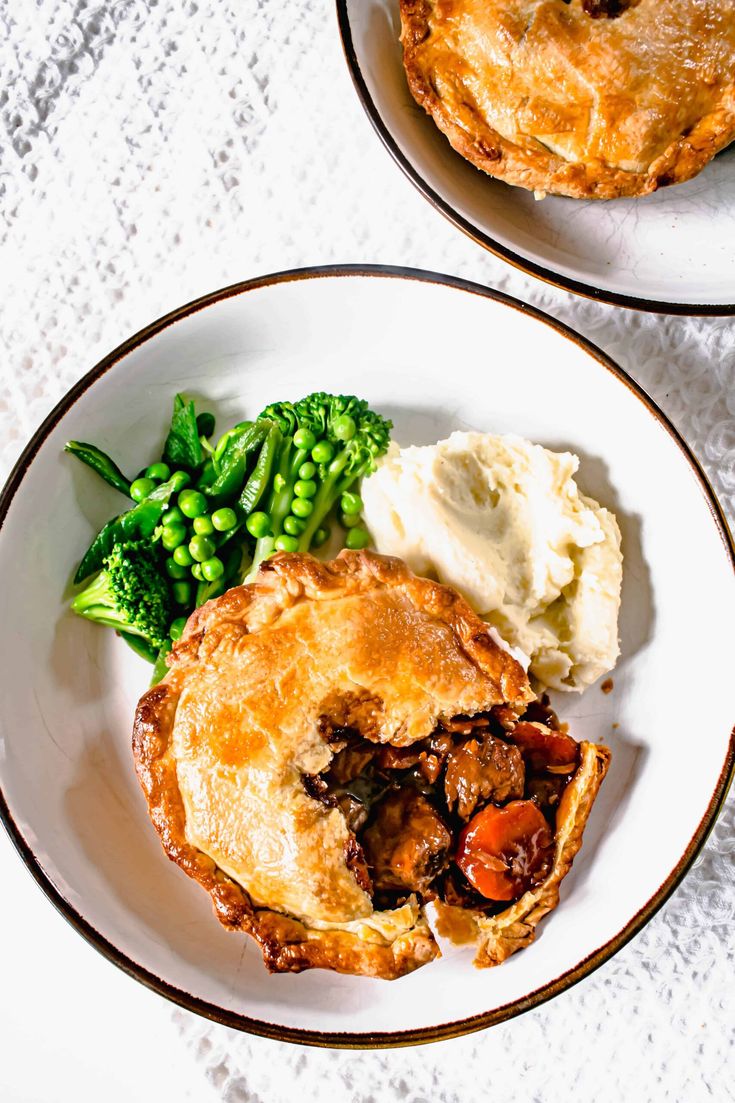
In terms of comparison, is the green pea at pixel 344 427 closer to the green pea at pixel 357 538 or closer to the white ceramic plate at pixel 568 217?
the green pea at pixel 357 538

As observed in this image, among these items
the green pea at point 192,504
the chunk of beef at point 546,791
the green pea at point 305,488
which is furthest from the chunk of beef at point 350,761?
the green pea at point 192,504

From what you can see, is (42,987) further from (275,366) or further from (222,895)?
(275,366)

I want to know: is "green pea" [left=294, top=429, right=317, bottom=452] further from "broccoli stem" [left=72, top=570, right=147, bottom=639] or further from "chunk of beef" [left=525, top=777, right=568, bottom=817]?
"chunk of beef" [left=525, top=777, right=568, bottom=817]

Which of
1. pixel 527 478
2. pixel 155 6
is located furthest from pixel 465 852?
pixel 155 6

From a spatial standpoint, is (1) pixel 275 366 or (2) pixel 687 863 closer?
(2) pixel 687 863

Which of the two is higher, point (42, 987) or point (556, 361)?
point (556, 361)

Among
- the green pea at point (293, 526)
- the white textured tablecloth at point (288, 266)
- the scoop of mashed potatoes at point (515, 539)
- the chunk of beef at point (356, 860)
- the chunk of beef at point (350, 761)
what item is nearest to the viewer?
the chunk of beef at point (356, 860)
